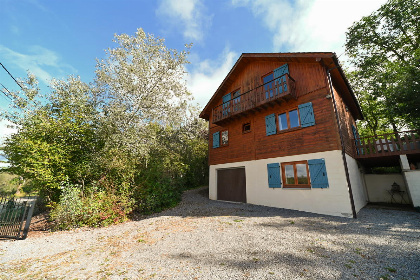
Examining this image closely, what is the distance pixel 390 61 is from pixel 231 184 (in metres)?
20.0

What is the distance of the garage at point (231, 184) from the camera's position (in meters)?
12.0

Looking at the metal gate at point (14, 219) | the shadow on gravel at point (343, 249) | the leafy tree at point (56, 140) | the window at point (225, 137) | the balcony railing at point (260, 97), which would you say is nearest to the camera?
the shadow on gravel at point (343, 249)

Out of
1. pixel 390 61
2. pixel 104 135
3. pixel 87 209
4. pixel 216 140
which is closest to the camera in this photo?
pixel 87 209

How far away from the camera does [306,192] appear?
29.4ft

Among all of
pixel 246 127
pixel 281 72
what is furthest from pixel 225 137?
pixel 281 72

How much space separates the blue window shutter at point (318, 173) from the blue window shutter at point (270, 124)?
2.82 m

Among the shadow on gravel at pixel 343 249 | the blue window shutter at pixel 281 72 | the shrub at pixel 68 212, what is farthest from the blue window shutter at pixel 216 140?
the shrub at pixel 68 212

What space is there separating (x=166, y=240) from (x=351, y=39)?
25.3 meters

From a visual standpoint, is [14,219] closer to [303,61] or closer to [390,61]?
[303,61]

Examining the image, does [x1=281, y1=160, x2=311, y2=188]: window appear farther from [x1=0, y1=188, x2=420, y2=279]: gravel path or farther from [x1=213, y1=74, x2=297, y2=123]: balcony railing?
[x1=213, y1=74, x2=297, y2=123]: balcony railing

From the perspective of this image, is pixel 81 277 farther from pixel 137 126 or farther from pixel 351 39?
pixel 351 39

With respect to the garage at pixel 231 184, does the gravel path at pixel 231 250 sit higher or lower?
lower

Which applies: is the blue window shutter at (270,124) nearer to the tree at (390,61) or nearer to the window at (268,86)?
the window at (268,86)

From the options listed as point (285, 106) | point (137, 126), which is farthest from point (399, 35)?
point (137, 126)
